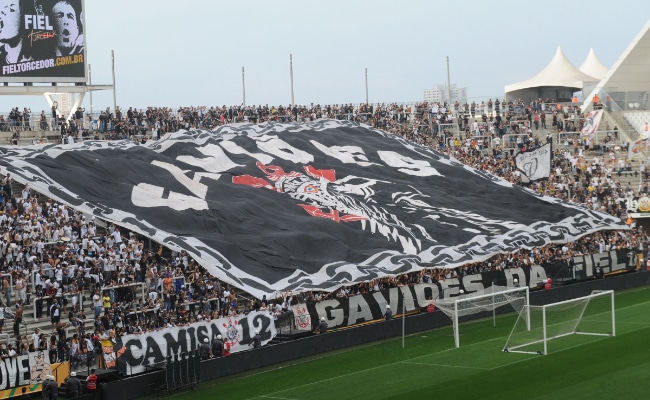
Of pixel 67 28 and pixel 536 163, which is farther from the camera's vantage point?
pixel 536 163

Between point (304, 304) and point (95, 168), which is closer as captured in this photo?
point (304, 304)

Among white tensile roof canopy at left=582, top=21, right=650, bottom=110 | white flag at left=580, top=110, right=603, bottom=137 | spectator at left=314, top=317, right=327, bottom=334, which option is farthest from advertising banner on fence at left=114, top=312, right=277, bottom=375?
white tensile roof canopy at left=582, top=21, right=650, bottom=110

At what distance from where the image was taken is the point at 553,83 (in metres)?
73.4

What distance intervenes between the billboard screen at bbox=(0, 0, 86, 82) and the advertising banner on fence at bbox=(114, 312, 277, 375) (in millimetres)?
18200

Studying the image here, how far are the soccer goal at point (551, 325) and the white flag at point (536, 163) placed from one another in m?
17.2

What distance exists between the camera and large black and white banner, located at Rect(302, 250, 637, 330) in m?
31.2

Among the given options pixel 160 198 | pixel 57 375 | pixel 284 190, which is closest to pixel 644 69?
pixel 284 190

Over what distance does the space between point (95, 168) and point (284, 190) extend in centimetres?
768

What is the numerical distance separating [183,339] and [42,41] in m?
19.7

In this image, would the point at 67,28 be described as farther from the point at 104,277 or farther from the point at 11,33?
the point at 104,277

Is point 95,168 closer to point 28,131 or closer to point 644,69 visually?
point 28,131

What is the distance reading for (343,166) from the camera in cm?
4478

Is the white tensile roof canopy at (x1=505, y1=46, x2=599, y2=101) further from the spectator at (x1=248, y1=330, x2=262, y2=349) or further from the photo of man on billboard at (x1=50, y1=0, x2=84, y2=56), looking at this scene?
the spectator at (x1=248, y1=330, x2=262, y2=349)

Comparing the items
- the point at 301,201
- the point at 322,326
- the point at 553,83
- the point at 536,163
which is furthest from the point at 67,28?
the point at 553,83
